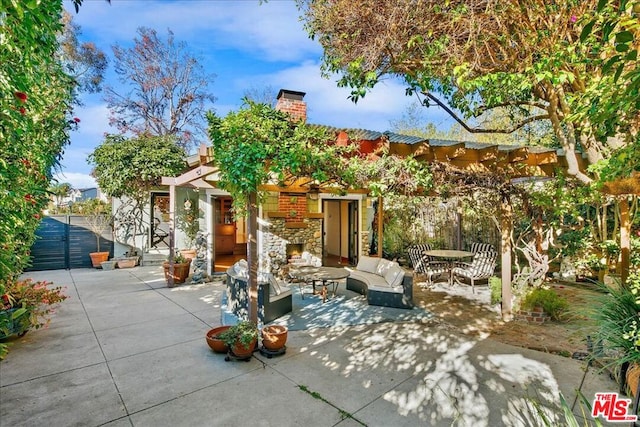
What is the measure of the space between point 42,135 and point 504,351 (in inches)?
263

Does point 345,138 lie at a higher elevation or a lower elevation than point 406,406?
higher

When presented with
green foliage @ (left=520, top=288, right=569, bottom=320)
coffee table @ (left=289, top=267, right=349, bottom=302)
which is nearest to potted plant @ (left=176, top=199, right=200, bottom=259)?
coffee table @ (left=289, top=267, right=349, bottom=302)

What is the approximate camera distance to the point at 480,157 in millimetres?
5156

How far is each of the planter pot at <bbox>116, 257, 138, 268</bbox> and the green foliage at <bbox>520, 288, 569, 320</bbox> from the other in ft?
35.2

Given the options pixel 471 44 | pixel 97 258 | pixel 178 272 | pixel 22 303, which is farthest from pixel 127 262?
pixel 471 44

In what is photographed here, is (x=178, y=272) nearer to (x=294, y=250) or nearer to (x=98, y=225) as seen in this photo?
(x=294, y=250)

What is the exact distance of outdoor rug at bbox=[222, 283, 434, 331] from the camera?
494cm

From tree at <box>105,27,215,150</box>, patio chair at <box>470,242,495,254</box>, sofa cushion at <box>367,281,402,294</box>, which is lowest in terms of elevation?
sofa cushion at <box>367,281,402,294</box>

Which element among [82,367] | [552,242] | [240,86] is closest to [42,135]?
[82,367]

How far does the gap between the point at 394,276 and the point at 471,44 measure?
3.89 m

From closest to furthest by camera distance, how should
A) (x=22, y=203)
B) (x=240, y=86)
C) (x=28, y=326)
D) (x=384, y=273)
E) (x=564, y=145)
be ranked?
(x=22, y=203)
(x=564, y=145)
(x=28, y=326)
(x=384, y=273)
(x=240, y=86)

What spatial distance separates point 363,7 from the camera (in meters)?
3.79

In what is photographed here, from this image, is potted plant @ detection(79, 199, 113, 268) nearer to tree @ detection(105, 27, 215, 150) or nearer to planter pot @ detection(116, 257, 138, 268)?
planter pot @ detection(116, 257, 138, 268)

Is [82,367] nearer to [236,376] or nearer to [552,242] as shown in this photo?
[236,376]
